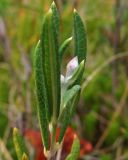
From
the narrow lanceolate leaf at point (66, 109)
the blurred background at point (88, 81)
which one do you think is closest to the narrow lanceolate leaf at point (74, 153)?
the narrow lanceolate leaf at point (66, 109)

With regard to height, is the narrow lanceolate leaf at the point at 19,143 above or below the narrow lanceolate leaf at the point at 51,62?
below

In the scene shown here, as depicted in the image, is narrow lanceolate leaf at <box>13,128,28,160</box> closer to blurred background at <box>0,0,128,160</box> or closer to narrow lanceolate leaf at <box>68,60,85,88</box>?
narrow lanceolate leaf at <box>68,60,85,88</box>

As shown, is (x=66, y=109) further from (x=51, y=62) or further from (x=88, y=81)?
(x=88, y=81)

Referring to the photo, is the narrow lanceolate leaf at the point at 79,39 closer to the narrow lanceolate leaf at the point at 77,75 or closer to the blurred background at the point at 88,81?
the narrow lanceolate leaf at the point at 77,75

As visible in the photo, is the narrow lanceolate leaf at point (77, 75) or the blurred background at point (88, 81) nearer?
the narrow lanceolate leaf at point (77, 75)

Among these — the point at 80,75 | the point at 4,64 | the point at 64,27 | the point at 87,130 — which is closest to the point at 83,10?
the point at 64,27

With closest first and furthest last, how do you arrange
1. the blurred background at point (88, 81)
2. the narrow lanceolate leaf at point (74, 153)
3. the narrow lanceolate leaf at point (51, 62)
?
the narrow lanceolate leaf at point (51, 62) < the narrow lanceolate leaf at point (74, 153) < the blurred background at point (88, 81)
